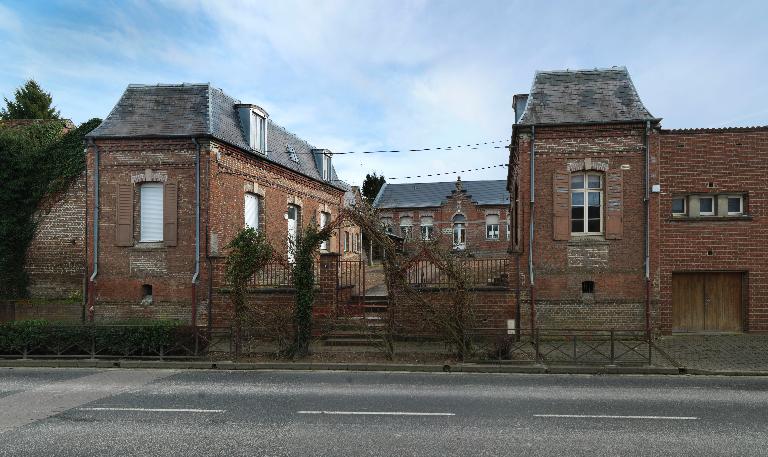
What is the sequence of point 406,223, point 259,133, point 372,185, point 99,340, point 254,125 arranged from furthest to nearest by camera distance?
→ 1. point 372,185
2. point 406,223
3. point 259,133
4. point 254,125
5. point 99,340

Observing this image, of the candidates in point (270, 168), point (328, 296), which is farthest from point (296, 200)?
point (328, 296)

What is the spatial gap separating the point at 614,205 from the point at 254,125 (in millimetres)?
12620

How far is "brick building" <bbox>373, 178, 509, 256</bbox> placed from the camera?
39281mm

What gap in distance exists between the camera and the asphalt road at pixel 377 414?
6113 millimetres

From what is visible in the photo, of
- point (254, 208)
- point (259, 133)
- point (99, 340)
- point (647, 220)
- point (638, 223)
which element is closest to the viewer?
point (99, 340)

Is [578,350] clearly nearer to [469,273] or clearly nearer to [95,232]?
[469,273]

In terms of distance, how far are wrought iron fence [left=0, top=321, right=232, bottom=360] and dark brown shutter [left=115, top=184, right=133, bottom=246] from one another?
3.94m

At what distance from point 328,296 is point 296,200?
314 inches

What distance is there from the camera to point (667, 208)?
1452 cm

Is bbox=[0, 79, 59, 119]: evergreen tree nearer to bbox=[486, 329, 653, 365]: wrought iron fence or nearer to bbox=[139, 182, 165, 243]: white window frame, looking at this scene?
bbox=[139, 182, 165, 243]: white window frame

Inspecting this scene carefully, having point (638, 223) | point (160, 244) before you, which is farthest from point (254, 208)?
point (638, 223)

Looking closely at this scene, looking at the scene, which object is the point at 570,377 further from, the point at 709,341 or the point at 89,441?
the point at 89,441

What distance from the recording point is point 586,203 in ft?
48.0

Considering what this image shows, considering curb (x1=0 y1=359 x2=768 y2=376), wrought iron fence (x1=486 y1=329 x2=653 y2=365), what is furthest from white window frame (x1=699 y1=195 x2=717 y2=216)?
curb (x1=0 y1=359 x2=768 y2=376)
